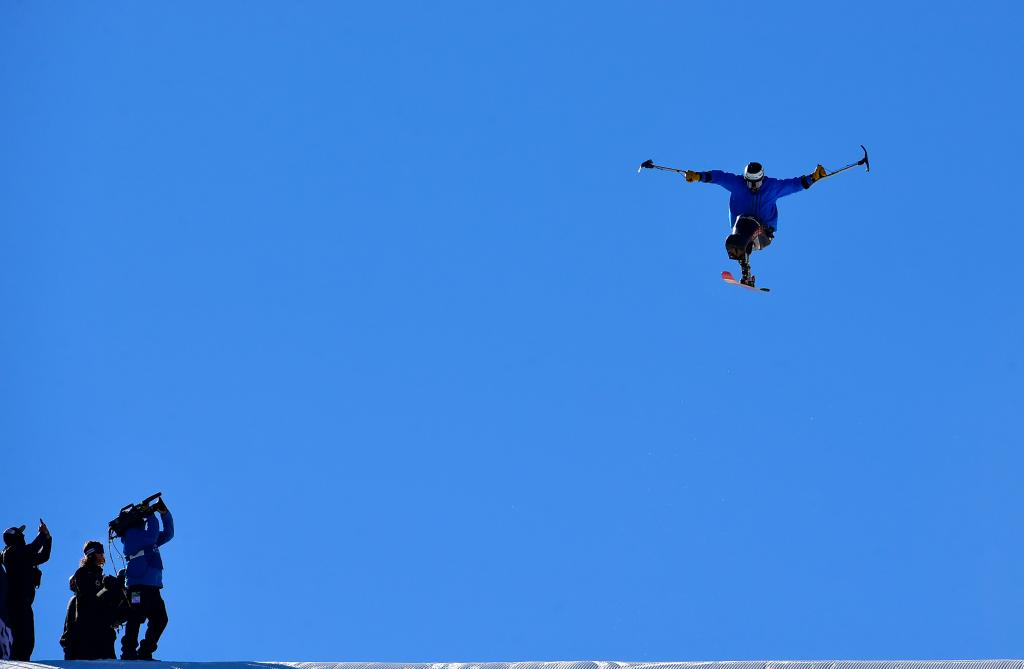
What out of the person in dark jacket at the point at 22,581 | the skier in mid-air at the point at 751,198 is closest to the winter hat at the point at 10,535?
the person in dark jacket at the point at 22,581

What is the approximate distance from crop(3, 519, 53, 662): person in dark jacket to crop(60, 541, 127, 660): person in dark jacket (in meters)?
0.42

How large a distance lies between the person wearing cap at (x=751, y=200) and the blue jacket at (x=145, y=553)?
9694 millimetres

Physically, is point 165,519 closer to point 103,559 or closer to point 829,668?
point 103,559

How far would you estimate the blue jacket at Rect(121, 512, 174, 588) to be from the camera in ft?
62.1

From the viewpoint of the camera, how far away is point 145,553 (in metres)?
19.0

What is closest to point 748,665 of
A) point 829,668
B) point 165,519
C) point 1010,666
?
point 829,668

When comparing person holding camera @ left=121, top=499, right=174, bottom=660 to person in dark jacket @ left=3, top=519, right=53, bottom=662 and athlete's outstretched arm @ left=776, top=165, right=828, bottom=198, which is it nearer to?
person in dark jacket @ left=3, top=519, right=53, bottom=662

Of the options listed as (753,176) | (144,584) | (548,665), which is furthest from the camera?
(753,176)

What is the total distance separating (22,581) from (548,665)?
5238 millimetres

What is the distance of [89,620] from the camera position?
18.9 meters

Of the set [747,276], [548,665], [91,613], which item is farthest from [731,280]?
[91,613]

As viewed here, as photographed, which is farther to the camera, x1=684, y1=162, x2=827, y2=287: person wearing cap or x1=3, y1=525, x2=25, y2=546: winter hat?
x1=684, y1=162, x2=827, y2=287: person wearing cap

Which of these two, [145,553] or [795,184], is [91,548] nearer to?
[145,553]

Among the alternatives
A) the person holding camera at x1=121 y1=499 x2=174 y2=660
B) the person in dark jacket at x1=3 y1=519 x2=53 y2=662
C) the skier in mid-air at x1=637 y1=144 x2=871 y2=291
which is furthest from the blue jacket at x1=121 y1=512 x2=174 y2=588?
the skier in mid-air at x1=637 y1=144 x2=871 y2=291
